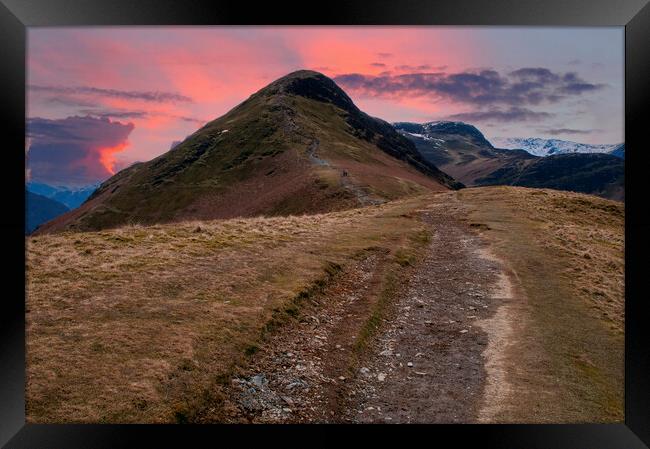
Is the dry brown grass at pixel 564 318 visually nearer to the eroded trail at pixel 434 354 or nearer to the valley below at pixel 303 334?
the valley below at pixel 303 334

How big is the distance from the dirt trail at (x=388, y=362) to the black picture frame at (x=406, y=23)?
3.24 ft

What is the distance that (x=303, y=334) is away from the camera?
15.4 m

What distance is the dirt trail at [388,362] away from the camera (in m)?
11.4

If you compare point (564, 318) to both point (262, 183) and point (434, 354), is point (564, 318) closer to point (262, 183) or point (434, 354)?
point (434, 354)

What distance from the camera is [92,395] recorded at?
10.0 metres

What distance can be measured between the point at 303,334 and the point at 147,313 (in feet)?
18.0

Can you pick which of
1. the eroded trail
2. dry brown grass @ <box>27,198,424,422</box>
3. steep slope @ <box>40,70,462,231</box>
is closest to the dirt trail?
the eroded trail

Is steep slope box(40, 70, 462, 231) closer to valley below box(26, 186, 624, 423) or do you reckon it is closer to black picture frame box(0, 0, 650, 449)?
valley below box(26, 186, 624, 423)

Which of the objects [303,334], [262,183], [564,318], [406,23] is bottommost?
[564,318]

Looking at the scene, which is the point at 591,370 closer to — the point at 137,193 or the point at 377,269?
the point at 377,269

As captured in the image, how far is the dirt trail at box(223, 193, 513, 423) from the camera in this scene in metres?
11.4

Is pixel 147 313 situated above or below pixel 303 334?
above

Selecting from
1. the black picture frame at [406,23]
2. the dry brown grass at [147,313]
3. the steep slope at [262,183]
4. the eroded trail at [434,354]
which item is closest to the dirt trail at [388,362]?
the eroded trail at [434,354]

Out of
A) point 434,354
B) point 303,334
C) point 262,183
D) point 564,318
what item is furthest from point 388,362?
point 262,183
